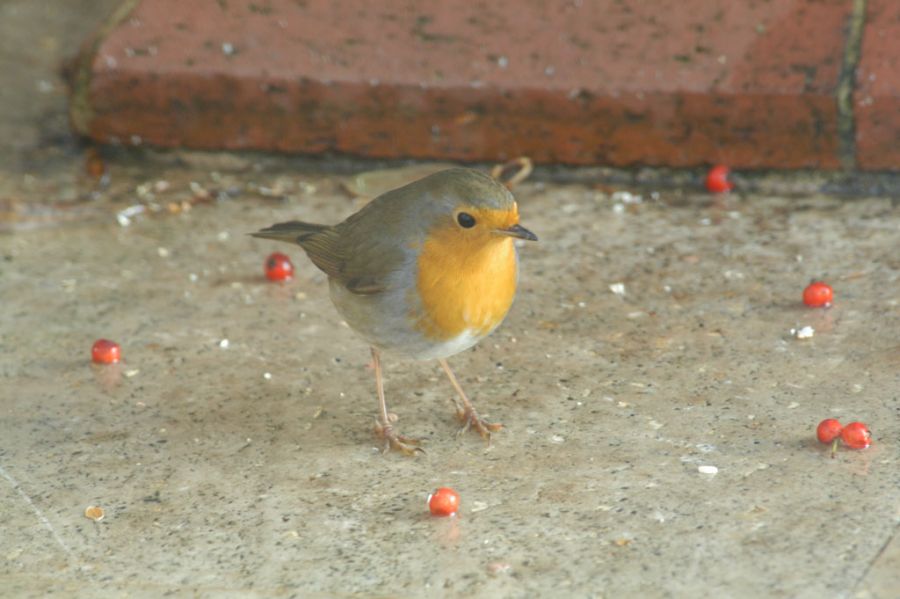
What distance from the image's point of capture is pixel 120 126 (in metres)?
5.38

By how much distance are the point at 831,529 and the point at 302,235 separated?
5.76ft

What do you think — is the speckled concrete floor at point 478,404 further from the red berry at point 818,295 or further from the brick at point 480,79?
the brick at point 480,79

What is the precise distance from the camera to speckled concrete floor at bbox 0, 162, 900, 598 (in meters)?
2.83

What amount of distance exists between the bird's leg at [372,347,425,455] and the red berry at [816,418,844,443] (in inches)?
39.4

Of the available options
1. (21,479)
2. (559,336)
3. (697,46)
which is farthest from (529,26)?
(21,479)

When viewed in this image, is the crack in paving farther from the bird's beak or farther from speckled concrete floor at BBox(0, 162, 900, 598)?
the bird's beak

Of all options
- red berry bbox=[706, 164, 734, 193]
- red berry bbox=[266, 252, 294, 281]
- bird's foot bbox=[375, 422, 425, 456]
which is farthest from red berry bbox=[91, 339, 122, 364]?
red berry bbox=[706, 164, 734, 193]

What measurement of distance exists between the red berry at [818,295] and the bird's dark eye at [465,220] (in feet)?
4.34

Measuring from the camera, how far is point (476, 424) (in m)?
3.45

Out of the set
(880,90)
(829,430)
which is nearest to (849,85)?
(880,90)

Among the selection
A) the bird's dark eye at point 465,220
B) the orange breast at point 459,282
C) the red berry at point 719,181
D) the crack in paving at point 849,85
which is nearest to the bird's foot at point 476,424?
the orange breast at point 459,282

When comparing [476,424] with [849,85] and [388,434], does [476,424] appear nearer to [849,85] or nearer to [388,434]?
[388,434]

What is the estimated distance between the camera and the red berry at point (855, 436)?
3.15 m

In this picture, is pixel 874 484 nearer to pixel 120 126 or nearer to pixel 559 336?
pixel 559 336
